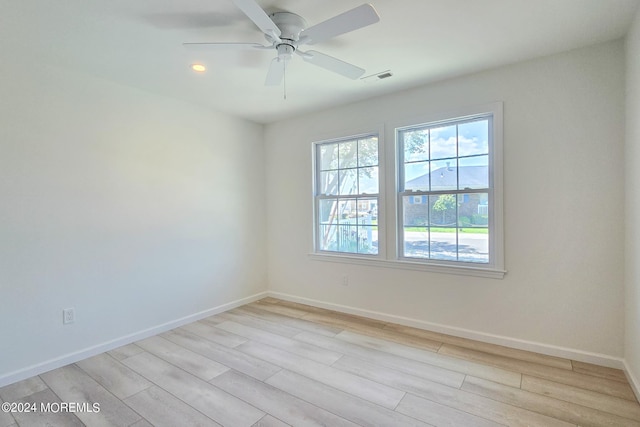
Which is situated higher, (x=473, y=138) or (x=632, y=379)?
(x=473, y=138)

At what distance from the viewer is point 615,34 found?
7.26 ft

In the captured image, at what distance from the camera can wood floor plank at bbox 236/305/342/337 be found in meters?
3.21

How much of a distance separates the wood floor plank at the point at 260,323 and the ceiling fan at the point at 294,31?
2.43 m

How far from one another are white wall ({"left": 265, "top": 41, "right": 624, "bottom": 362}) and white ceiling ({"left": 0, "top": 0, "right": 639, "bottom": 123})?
0.20m

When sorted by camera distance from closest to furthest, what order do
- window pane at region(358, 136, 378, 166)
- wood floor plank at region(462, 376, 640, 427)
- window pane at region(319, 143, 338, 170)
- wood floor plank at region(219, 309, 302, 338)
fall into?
wood floor plank at region(462, 376, 640, 427) → wood floor plank at region(219, 309, 302, 338) → window pane at region(358, 136, 378, 166) → window pane at region(319, 143, 338, 170)

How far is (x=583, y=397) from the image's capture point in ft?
6.63

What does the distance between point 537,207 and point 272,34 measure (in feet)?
8.22

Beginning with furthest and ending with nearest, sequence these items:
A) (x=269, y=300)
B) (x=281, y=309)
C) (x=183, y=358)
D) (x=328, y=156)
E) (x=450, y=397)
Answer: (x=269, y=300)
(x=328, y=156)
(x=281, y=309)
(x=183, y=358)
(x=450, y=397)

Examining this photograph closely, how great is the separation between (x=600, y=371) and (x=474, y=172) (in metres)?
1.84

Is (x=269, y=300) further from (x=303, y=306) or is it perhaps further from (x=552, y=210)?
(x=552, y=210)

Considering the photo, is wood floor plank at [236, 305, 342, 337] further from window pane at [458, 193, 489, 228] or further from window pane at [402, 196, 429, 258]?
window pane at [458, 193, 489, 228]

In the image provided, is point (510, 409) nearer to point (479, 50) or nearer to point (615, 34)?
point (479, 50)

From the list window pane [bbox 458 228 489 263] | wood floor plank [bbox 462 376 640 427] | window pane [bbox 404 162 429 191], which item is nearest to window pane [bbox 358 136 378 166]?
window pane [bbox 404 162 429 191]

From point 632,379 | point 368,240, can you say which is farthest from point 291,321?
point 632,379
